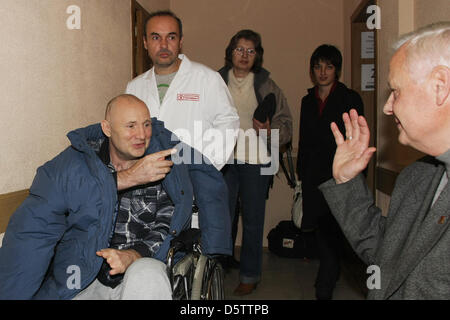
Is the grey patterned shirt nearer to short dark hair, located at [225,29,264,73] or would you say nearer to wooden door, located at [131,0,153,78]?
short dark hair, located at [225,29,264,73]

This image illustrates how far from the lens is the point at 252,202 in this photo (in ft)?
10.7

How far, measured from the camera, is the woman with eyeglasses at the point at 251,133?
3201 mm

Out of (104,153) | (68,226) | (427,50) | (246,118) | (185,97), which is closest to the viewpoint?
(427,50)

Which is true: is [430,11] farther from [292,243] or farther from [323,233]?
[292,243]

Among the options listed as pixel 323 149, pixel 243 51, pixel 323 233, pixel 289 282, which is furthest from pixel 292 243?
pixel 243 51

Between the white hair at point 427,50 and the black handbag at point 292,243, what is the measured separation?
10.5 ft

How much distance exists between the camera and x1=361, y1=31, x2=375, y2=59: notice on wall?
4223 mm

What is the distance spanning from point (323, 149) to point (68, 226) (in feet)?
6.73

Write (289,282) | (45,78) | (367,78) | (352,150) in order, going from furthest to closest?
(367,78), (289,282), (45,78), (352,150)

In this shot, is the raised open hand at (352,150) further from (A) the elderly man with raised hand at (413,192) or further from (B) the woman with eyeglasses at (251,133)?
(B) the woman with eyeglasses at (251,133)

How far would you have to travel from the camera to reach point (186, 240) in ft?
5.54

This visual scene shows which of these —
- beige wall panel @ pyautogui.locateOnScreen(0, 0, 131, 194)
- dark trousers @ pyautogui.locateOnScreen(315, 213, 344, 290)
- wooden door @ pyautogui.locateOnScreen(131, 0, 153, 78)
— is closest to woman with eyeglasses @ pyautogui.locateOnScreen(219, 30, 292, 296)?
dark trousers @ pyautogui.locateOnScreen(315, 213, 344, 290)

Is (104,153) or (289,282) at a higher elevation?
(104,153)
